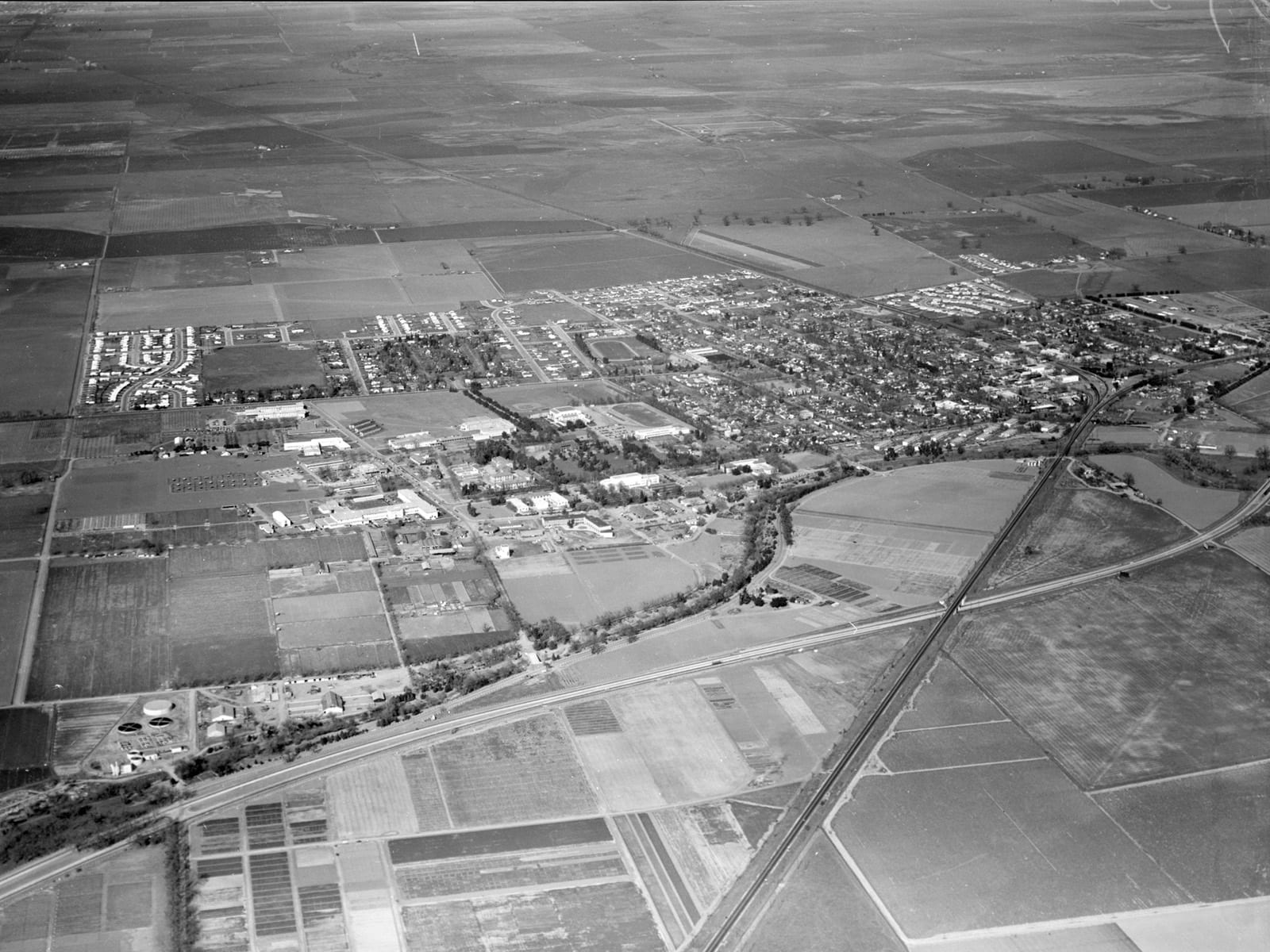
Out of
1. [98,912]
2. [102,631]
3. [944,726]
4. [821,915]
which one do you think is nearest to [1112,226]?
[944,726]

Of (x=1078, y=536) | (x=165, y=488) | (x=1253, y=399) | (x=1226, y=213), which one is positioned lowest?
(x=1253, y=399)

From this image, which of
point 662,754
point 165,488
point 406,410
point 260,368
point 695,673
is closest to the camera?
point 662,754

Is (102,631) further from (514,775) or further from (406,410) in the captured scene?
(406,410)

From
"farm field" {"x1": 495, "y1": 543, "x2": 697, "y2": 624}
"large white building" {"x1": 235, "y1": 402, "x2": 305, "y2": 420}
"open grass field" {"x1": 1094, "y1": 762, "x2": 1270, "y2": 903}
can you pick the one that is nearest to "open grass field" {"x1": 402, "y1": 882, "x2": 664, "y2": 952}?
"open grass field" {"x1": 1094, "y1": 762, "x2": 1270, "y2": 903}

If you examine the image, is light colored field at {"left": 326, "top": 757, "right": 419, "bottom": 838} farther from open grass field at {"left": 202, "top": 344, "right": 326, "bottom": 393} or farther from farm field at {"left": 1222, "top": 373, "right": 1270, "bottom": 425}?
farm field at {"left": 1222, "top": 373, "right": 1270, "bottom": 425}

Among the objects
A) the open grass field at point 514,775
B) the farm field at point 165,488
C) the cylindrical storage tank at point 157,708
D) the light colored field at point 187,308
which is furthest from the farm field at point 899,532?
the light colored field at point 187,308

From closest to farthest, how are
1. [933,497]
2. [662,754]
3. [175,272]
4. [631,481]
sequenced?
[662,754] < [933,497] < [631,481] < [175,272]

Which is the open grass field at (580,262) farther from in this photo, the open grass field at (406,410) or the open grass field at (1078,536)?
the open grass field at (1078,536)
